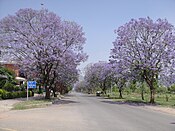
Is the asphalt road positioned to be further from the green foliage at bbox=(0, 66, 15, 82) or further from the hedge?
the green foliage at bbox=(0, 66, 15, 82)

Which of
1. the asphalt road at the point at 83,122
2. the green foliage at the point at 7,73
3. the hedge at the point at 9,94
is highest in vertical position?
the green foliage at the point at 7,73

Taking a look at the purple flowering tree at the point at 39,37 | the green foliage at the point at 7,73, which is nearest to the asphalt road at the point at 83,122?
the purple flowering tree at the point at 39,37

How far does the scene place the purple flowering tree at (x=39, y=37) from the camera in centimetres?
3422

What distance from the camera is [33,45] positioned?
3519 centimetres

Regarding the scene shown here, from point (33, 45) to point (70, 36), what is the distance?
4412 millimetres

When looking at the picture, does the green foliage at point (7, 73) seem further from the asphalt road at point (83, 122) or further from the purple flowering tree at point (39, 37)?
the asphalt road at point (83, 122)

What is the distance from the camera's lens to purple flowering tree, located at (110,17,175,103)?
113ft

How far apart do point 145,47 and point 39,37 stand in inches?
473

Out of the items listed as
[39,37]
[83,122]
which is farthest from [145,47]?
[83,122]

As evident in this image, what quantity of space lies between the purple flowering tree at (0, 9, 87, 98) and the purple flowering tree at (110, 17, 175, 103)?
4.73 metres

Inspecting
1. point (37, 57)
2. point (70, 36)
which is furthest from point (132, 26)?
point (37, 57)

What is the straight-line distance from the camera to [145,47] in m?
35.3

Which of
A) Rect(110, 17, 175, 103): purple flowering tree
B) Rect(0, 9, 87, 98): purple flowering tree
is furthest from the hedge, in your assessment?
Rect(110, 17, 175, 103): purple flowering tree

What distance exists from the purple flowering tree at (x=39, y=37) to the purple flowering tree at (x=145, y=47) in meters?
4.73
